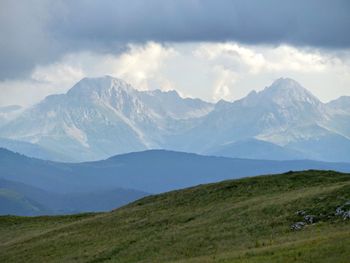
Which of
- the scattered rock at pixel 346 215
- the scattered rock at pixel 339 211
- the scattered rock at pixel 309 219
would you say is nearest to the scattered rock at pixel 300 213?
the scattered rock at pixel 309 219

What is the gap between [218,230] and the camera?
56.8m

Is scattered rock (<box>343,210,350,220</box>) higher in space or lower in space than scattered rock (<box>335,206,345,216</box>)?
lower

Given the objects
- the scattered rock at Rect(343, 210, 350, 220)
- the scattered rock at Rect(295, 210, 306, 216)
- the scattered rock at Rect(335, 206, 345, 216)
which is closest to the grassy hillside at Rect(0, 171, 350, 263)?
the scattered rock at Rect(295, 210, 306, 216)

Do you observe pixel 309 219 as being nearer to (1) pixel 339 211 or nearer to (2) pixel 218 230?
(1) pixel 339 211

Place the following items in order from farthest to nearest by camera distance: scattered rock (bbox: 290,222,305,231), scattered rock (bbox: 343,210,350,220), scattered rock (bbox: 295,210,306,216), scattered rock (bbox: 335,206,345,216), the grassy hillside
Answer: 1. scattered rock (bbox: 295,210,306,216)
2. scattered rock (bbox: 335,206,345,216)
3. scattered rock (bbox: 290,222,305,231)
4. scattered rock (bbox: 343,210,350,220)
5. the grassy hillside

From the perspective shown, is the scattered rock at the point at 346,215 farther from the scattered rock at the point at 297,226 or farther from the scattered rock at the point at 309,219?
the scattered rock at the point at 297,226

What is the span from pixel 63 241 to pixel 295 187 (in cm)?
2817

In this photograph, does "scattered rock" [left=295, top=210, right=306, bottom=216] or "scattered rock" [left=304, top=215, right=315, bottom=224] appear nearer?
"scattered rock" [left=304, top=215, right=315, bottom=224]

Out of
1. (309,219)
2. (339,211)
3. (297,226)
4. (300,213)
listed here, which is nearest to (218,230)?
(300,213)

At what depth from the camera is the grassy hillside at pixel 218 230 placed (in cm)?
4419

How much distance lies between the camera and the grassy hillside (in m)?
44.2

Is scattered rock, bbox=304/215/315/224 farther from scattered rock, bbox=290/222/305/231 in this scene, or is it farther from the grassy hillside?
scattered rock, bbox=290/222/305/231

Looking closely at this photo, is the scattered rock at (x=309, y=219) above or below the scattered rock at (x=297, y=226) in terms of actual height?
above

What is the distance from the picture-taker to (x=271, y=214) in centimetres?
5791
